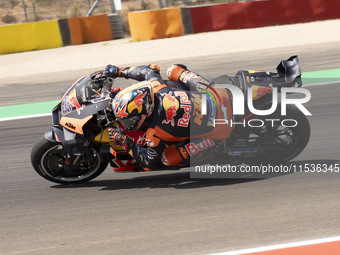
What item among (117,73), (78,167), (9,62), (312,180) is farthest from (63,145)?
(9,62)

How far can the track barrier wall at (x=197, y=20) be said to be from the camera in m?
17.3

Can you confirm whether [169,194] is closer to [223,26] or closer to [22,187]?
[22,187]

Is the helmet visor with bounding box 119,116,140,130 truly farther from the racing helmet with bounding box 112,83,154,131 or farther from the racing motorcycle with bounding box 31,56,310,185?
the racing motorcycle with bounding box 31,56,310,185

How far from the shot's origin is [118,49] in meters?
17.2

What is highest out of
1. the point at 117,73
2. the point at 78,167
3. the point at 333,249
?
the point at 117,73

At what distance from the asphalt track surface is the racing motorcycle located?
311 millimetres

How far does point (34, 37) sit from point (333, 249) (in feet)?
50.7

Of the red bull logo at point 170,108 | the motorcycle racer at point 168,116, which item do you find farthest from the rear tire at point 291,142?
the red bull logo at point 170,108

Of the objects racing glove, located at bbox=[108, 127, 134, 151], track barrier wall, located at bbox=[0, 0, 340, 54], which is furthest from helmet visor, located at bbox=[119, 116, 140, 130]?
track barrier wall, located at bbox=[0, 0, 340, 54]

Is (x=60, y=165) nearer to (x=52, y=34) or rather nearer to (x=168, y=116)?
(x=168, y=116)

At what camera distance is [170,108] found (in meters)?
5.74

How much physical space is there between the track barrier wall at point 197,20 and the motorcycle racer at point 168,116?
11414 millimetres

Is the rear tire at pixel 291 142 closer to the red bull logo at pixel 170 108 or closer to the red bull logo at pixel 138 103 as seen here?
the red bull logo at pixel 170 108

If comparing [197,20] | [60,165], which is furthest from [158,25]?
[60,165]
